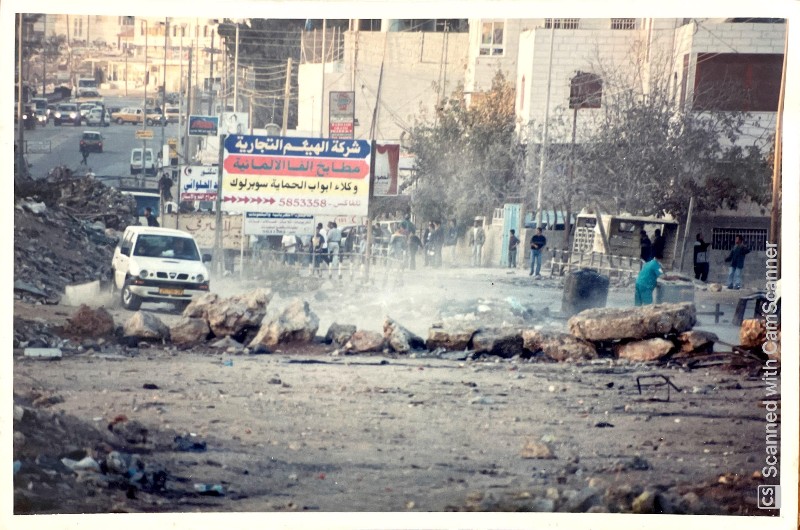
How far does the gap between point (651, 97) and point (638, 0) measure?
0.95 m

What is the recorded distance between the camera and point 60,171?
7.37 m

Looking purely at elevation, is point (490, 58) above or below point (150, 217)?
above

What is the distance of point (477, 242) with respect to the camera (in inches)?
301

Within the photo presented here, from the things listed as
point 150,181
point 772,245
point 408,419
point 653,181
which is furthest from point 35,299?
point 772,245

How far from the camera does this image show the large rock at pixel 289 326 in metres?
7.74

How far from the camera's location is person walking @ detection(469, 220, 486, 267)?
762 cm

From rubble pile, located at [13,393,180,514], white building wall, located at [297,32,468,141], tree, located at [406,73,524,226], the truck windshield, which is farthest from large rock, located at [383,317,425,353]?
rubble pile, located at [13,393,180,514]

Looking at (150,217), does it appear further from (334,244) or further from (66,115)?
(334,244)

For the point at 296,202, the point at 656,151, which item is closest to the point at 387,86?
the point at 296,202

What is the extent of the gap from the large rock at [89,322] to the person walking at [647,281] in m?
3.85

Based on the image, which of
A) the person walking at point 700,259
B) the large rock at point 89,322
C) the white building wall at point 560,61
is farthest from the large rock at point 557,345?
the large rock at point 89,322

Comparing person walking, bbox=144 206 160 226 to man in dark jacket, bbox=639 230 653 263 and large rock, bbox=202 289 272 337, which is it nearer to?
large rock, bbox=202 289 272 337

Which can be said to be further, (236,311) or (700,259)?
(236,311)

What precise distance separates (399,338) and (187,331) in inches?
61.9
